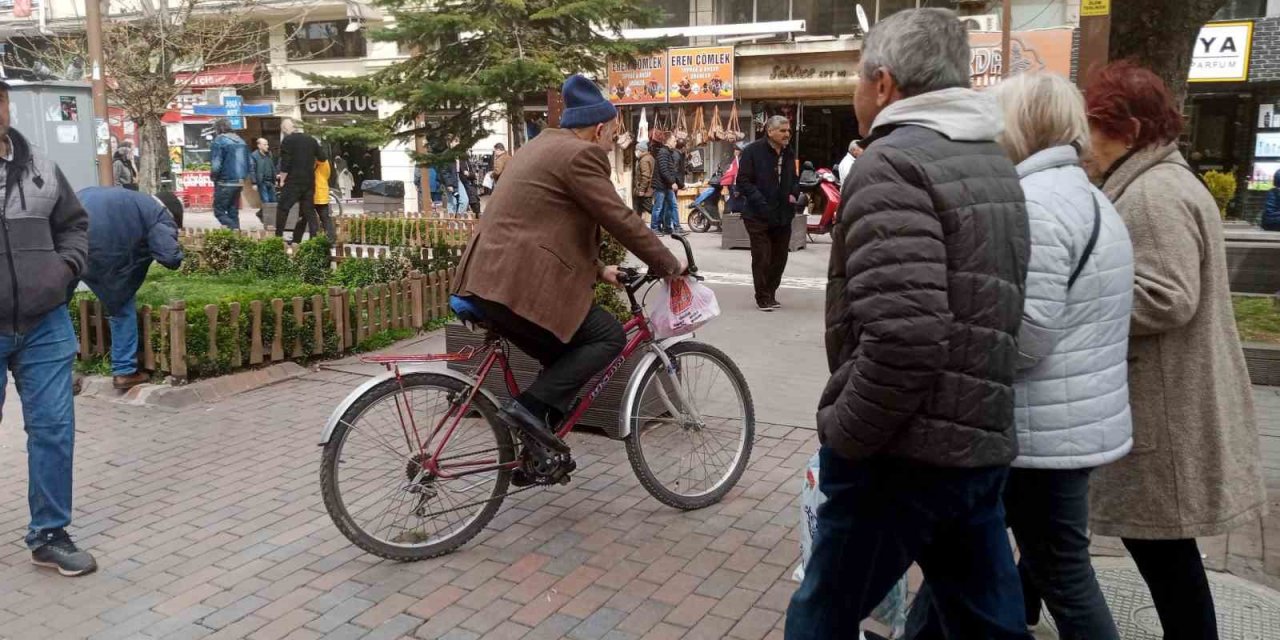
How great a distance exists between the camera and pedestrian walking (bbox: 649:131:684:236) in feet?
55.4

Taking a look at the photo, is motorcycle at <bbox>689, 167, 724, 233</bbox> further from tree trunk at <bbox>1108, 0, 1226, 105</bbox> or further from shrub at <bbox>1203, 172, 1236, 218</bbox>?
tree trunk at <bbox>1108, 0, 1226, 105</bbox>

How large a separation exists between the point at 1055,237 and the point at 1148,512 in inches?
36.0

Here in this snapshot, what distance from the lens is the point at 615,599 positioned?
3725 millimetres

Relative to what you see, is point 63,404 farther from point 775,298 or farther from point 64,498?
point 775,298

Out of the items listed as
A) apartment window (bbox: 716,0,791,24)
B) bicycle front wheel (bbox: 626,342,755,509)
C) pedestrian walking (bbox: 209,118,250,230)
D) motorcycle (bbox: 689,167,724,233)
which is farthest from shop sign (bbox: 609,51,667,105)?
bicycle front wheel (bbox: 626,342,755,509)

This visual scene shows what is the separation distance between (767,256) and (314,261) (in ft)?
14.6

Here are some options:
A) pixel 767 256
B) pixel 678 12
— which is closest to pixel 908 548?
pixel 767 256

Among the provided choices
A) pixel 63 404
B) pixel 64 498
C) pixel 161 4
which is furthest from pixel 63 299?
pixel 161 4

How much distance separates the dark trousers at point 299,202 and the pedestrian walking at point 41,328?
29.4 ft

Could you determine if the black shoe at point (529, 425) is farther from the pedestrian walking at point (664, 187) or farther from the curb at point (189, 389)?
the pedestrian walking at point (664, 187)

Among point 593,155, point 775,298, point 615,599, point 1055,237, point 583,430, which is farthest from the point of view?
point 775,298

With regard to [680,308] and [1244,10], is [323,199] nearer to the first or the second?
[680,308]

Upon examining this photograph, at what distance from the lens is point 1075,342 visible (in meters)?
2.45

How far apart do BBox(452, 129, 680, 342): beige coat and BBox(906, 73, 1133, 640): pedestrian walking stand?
175 centimetres
